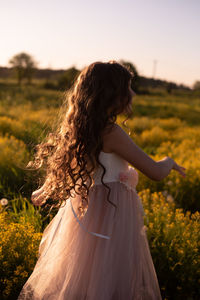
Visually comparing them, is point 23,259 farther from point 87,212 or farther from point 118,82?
point 118,82

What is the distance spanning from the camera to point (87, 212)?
5.31ft

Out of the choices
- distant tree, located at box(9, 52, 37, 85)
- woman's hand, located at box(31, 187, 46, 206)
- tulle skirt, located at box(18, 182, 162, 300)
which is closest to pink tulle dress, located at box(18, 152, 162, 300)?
tulle skirt, located at box(18, 182, 162, 300)

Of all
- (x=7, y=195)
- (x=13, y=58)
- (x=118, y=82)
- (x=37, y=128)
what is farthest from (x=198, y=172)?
(x=13, y=58)

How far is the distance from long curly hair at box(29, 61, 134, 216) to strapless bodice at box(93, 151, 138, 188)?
0.15 ft

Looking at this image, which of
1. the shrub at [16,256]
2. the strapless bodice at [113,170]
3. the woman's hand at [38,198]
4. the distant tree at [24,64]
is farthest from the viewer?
the distant tree at [24,64]

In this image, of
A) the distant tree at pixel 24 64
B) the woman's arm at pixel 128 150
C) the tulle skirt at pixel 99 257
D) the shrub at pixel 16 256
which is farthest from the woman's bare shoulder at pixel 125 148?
the distant tree at pixel 24 64

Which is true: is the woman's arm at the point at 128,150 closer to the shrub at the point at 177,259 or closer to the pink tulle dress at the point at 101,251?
the pink tulle dress at the point at 101,251

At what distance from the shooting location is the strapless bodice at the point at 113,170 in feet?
5.10

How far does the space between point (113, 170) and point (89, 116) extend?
0.36 metres

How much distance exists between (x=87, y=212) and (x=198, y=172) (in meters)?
2.83

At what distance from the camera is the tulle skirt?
158 centimetres

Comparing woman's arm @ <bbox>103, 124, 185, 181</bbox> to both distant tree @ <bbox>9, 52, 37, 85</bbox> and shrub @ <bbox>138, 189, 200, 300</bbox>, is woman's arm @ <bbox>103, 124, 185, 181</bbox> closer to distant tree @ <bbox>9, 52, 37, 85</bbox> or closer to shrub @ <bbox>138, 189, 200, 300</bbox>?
shrub @ <bbox>138, 189, 200, 300</bbox>

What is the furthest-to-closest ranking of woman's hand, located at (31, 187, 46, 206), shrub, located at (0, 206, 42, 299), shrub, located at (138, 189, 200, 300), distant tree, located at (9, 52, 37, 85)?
1. distant tree, located at (9, 52, 37, 85)
2. shrub, located at (138, 189, 200, 300)
3. shrub, located at (0, 206, 42, 299)
4. woman's hand, located at (31, 187, 46, 206)

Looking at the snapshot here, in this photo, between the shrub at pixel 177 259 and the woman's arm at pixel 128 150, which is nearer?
the woman's arm at pixel 128 150
